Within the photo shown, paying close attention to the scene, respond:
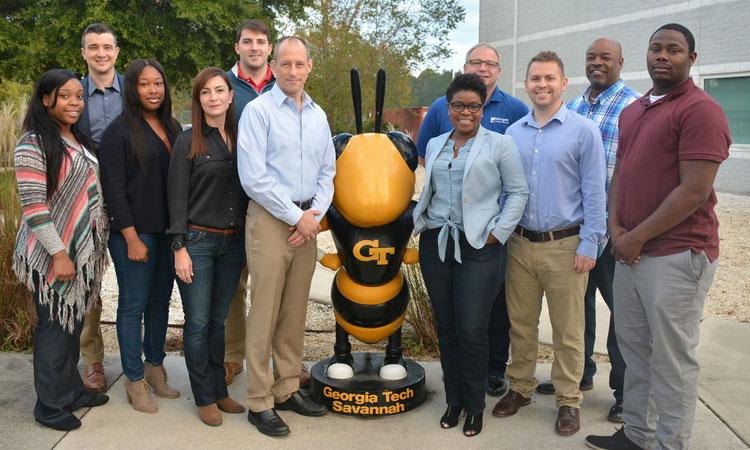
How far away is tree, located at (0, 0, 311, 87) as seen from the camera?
12.9m

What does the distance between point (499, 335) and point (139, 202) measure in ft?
6.66

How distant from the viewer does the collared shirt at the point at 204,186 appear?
3037 millimetres

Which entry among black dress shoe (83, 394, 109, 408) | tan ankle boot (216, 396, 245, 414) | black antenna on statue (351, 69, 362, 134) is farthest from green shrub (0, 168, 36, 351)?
black antenna on statue (351, 69, 362, 134)

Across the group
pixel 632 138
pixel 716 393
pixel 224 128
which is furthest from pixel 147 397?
pixel 716 393

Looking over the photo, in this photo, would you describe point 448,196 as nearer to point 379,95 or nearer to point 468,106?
point 468,106

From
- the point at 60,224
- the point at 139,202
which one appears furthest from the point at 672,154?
the point at 60,224

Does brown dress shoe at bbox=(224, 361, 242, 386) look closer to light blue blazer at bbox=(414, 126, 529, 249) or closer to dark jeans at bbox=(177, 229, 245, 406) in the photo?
dark jeans at bbox=(177, 229, 245, 406)

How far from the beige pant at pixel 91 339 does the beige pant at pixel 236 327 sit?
0.70 metres

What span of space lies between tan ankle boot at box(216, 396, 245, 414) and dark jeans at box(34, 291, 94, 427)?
72cm

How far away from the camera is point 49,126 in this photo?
9.98 feet

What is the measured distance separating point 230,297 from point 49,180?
98cm

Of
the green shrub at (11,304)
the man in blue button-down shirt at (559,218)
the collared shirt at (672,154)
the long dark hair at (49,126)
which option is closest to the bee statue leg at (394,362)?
the man in blue button-down shirt at (559,218)

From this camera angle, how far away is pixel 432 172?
310cm

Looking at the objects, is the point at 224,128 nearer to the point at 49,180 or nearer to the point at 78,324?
the point at 49,180
